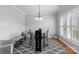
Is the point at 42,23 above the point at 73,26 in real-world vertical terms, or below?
above

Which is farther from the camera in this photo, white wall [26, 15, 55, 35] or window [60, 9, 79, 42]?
white wall [26, 15, 55, 35]

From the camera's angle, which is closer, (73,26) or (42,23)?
(73,26)

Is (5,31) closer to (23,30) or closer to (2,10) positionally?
(2,10)

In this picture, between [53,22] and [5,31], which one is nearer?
[5,31]

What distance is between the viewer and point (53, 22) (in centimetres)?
666

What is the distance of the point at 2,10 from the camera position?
11.8ft

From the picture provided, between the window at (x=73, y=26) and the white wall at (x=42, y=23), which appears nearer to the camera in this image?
the window at (x=73, y=26)

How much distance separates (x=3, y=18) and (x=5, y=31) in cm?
53
